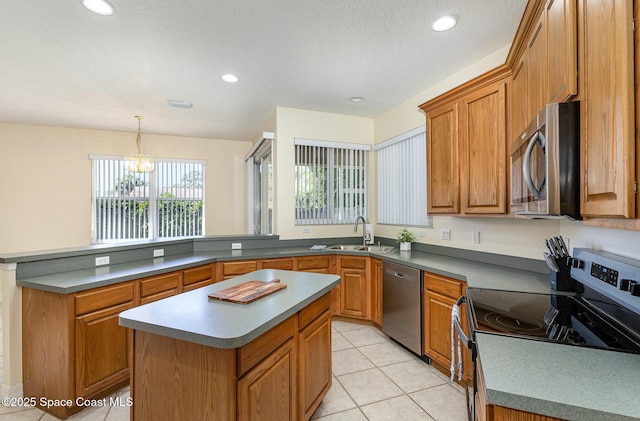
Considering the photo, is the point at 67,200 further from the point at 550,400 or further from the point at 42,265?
the point at 550,400

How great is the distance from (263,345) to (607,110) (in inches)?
59.6

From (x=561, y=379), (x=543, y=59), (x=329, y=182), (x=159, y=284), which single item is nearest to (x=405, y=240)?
(x=329, y=182)

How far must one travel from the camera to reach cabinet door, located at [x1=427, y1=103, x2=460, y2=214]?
264cm

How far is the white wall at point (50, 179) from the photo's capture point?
4.64 meters


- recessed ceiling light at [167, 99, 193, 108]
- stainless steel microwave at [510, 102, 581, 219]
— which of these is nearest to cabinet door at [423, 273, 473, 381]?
stainless steel microwave at [510, 102, 581, 219]

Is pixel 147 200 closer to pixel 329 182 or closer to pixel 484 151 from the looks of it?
pixel 329 182

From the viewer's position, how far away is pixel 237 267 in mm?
3328

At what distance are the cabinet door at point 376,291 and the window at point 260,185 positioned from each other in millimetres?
1591

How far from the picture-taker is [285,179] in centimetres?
402

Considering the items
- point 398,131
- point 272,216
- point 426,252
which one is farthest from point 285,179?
point 426,252

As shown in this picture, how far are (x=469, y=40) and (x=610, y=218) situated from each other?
6.51ft

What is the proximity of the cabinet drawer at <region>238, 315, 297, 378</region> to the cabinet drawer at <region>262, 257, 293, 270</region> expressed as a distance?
1.89 meters

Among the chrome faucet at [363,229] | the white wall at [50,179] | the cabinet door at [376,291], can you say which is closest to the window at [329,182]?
the chrome faucet at [363,229]

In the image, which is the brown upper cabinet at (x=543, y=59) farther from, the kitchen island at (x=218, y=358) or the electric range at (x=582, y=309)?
the kitchen island at (x=218, y=358)
